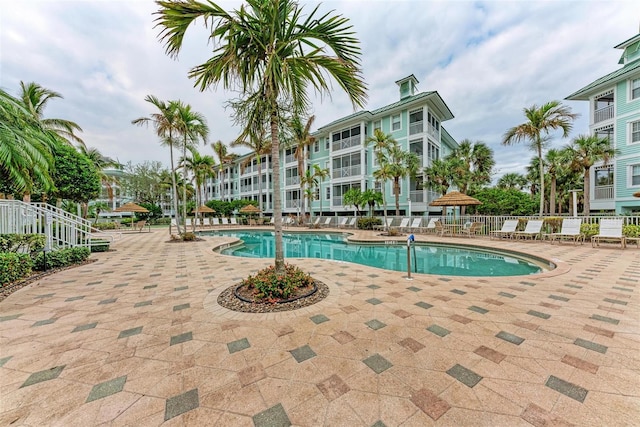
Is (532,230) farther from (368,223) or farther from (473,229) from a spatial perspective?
(368,223)

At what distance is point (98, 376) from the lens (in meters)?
2.12

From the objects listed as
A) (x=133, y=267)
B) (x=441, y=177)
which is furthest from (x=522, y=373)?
(x=441, y=177)

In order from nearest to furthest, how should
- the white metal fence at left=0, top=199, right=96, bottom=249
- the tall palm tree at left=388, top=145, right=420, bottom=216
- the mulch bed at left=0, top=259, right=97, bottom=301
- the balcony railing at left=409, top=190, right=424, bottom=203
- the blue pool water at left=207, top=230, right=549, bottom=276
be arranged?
the mulch bed at left=0, top=259, right=97, bottom=301 < the white metal fence at left=0, top=199, right=96, bottom=249 < the blue pool water at left=207, top=230, right=549, bottom=276 < the tall palm tree at left=388, top=145, right=420, bottom=216 < the balcony railing at left=409, top=190, right=424, bottom=203

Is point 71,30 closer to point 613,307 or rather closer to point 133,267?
point 133,267

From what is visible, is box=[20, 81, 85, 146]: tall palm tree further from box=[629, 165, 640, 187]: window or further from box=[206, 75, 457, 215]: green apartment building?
box=[629, 165, 640, 187]: window

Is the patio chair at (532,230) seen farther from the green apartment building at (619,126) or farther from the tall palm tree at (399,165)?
the green apartment building at (619,126)

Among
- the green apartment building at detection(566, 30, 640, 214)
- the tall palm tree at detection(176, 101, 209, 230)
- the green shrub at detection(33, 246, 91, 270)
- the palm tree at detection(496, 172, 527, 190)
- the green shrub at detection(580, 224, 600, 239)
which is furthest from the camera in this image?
the palm tree at detection(496, 172, 527, 190)

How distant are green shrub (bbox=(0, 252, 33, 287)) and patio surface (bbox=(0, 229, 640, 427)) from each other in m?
0.86

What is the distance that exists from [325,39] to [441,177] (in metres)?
14.8

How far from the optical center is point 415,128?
1778cm

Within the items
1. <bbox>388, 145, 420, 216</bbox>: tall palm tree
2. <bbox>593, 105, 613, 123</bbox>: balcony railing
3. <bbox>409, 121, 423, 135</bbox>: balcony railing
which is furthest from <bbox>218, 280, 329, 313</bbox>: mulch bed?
<bbox>593, 105, 613, 123</bbox>: balcony railing

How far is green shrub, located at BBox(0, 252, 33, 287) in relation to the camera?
4.62 metres

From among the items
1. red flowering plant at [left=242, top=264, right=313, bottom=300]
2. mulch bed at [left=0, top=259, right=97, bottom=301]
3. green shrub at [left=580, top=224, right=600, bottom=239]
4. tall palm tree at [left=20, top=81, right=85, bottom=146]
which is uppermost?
tall palm tree at [left=20, top=81, right=85, bottom=146]

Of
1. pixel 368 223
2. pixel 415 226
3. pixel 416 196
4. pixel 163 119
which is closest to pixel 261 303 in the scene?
pixel 163 119
